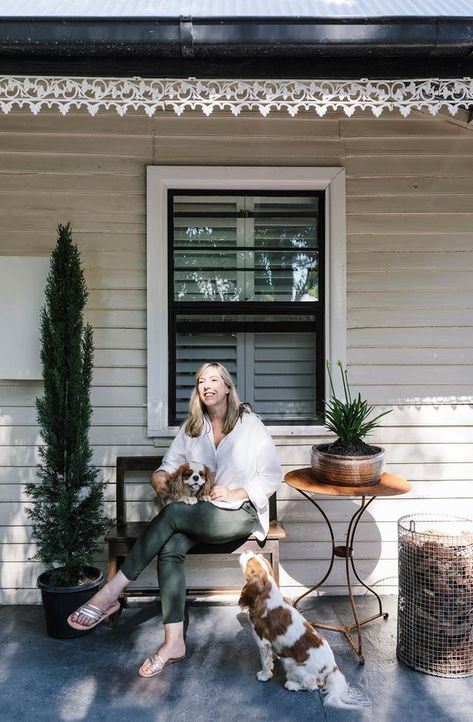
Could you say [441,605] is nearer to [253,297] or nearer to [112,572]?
[112,572]

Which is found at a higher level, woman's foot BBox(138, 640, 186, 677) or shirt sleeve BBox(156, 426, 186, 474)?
shirt sleeve BBox(156, 426, 186, 474)

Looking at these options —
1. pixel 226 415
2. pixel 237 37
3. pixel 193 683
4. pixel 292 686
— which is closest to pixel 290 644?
pixel 292 686

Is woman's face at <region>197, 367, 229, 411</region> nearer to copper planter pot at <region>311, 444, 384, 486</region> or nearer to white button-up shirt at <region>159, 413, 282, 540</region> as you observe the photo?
white button-up shirt at <region>159, 413, 282, 540</region>

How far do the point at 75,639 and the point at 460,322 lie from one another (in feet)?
9.64

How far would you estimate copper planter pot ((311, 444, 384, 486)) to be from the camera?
3.22 m

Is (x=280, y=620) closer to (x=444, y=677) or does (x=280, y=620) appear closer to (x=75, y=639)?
(x=444, y=677)

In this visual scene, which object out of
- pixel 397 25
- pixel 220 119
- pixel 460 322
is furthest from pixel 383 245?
pixel 397 25

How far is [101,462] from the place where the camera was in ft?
13.0

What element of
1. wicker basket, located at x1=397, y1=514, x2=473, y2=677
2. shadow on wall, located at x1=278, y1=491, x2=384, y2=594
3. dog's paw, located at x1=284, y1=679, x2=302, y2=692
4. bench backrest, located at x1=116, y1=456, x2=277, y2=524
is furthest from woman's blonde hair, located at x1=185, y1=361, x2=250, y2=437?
dog's paw, located at x1=284, y1=679, x2=302, y2=692

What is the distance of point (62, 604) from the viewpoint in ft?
11.1

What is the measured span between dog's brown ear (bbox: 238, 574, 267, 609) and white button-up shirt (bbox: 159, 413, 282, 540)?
0.52 metres

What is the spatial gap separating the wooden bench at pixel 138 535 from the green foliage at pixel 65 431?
0.15m

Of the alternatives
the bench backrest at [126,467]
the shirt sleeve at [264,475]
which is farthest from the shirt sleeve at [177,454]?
the shirt sleeve at [264,475]

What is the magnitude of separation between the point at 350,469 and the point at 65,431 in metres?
1.55
